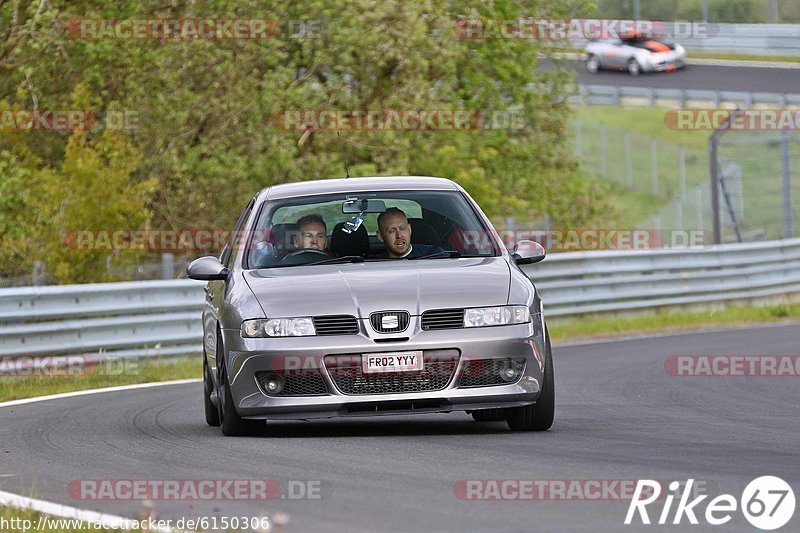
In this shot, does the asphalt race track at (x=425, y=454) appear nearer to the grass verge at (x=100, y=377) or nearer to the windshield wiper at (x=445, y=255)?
the windshield wiper at (x=445, y=255)

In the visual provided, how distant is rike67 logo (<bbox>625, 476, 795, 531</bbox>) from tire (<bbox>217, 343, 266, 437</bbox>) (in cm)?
315

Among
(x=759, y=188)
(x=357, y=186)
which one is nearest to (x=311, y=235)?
(x=357, y=186)

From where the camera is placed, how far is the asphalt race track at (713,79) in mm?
53906

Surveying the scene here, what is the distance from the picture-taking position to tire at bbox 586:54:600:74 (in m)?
61.6

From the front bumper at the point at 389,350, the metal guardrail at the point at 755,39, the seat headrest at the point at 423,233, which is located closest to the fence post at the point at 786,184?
the seat headrest at the point at 423,233

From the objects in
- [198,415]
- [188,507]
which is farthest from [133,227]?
[188,507]

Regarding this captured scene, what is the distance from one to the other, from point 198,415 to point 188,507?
16.9ft

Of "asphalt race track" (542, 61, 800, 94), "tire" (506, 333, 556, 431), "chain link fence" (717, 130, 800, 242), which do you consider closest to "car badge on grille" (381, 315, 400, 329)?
"tire" (506, 333, 556, 431)

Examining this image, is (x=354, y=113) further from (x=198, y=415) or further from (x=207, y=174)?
(x=198, y=415)

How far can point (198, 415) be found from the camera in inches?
476

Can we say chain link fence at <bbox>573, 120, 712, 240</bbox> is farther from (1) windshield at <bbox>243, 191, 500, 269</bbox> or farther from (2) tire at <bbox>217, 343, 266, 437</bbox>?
(2) tire at <bbox>217, 343, 266, 437</bbox>

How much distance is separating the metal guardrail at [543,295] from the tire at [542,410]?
8.03 meters

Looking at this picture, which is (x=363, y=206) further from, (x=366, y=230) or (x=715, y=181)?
(x=715, y=181)

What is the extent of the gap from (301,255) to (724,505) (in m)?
4.27
